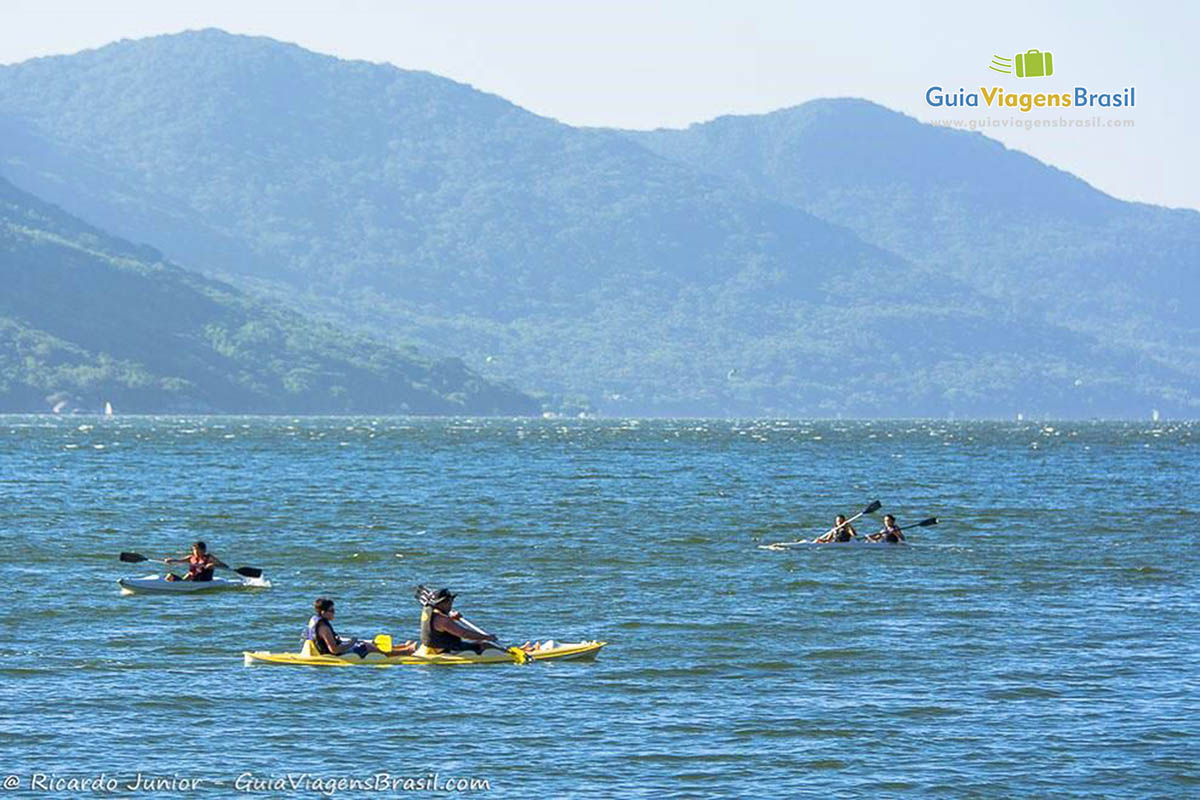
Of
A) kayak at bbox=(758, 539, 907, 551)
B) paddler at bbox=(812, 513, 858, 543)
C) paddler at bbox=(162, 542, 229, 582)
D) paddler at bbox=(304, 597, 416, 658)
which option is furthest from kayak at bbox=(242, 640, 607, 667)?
paddler at bbox=(812, 513, 858, 543)

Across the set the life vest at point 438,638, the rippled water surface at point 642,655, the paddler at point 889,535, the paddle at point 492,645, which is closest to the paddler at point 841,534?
the rippled water surface at point 642,655

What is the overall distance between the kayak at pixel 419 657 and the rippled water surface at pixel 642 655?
0.42 metres

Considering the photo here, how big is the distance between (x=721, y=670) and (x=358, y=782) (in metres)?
13.4

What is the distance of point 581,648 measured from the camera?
47.7 metres

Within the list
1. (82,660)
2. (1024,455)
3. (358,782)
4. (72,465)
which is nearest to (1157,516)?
(82,660)

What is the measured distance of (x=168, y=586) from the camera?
6081 centimetres

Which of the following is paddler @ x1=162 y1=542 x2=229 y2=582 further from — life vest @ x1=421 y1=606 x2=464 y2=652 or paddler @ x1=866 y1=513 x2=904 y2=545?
paddler @ x1=866 y1=513 x2=904 y2=545

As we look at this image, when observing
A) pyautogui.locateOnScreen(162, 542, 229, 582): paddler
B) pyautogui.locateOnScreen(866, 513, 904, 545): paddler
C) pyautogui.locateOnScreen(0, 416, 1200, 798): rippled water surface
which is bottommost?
pyautogui.locateOnScreen(0, 416, 1200, 798): rippled water surface

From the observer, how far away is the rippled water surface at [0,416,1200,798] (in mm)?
36844

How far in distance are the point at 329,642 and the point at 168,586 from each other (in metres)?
15.6

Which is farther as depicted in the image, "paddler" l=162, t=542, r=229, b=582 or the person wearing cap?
"paddler" l=162, t=542, r=229, b=582

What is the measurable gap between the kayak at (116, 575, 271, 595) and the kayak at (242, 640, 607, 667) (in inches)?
535

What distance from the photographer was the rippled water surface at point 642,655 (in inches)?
1451

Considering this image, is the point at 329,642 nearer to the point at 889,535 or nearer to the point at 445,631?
the point at 445,631
